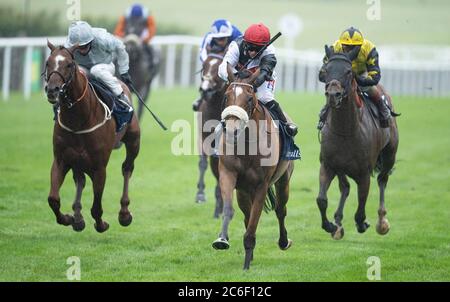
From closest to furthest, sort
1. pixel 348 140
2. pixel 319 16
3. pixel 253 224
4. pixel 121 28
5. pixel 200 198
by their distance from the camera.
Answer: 1. pixel 253 224
2. pixel 348 140
3. pixel 200 198
4. pixel 121 28
5. pixel 319 16

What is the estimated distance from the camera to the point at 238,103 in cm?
835

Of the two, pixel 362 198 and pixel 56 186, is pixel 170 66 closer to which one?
pixel 362 198

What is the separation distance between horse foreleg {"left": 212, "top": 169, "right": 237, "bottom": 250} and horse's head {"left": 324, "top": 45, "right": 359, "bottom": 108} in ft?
4.02

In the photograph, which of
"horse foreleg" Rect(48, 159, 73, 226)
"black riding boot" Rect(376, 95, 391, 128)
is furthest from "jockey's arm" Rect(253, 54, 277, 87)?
"horse foreleg" Rect(48, 159, 73, 226)

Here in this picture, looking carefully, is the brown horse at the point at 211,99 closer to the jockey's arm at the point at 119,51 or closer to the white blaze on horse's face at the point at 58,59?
the jockey's arm at the point at 119,51

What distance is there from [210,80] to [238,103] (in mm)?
3148

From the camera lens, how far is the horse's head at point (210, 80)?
11.4 meters

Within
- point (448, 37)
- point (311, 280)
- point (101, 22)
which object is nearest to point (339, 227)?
point (311, 280)

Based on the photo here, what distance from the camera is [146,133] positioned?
20.1 m

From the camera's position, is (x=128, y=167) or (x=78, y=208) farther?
(x=128, y=167)

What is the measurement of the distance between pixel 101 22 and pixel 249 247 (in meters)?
21.8

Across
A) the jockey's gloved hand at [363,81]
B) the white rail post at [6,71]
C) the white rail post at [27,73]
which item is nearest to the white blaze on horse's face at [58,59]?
the jockey's gloved hand at [363,81]

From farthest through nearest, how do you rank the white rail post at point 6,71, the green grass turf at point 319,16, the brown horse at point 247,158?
the green grass turf at point 319,16, the white rail post at point 6,71, the brown horse at point 247,158

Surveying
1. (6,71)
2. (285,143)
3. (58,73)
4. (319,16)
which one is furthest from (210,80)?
(319,16)
